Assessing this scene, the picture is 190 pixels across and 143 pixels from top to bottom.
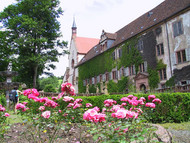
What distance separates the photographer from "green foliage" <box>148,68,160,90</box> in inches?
735

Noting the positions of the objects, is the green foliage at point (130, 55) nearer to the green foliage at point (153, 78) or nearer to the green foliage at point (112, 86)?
the green foliage at point (153, 78)

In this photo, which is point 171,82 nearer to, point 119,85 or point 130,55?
point 130,55

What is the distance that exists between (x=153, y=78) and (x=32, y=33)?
17670mm

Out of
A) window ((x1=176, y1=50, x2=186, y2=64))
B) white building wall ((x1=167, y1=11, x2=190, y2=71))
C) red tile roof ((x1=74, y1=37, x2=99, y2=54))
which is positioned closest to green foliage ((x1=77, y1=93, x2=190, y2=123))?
white building wall ((x1=167, y1=11, x2=190, y2=71))

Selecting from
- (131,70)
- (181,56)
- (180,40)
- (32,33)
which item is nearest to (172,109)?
(181,56)

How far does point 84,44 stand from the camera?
45000 mm

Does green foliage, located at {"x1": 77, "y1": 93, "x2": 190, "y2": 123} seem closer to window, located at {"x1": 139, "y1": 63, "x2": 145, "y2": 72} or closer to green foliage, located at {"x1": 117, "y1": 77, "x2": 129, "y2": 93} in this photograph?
window, located at {"x1": 139, "y1": 63, "x2": 145, "y2": 72}

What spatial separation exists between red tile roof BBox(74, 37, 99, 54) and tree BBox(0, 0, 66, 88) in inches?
582

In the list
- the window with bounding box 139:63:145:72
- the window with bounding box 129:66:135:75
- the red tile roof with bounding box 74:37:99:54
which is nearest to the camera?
the window with bounding box 139:63:145:72

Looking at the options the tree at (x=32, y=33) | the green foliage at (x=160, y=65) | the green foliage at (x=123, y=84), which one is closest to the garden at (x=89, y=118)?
the green foliage at (x=160, y=65)

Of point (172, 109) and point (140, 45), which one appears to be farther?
point (140, 45)

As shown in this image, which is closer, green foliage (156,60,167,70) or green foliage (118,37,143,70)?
green foliage (156,60,167,70)

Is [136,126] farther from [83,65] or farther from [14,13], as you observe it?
[83,65]

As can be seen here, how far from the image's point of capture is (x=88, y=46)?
4472 centimetres
